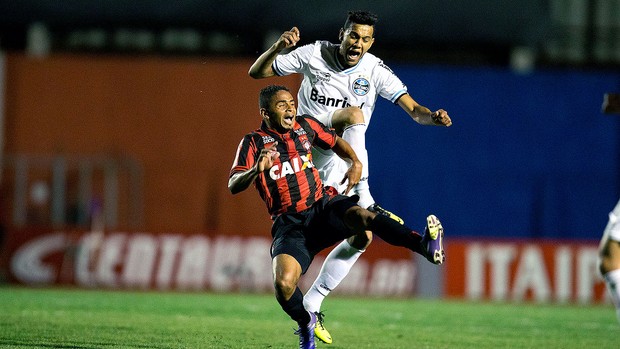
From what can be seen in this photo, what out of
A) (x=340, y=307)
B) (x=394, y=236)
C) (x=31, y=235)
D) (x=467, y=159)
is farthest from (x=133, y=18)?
(x=394, y=236)

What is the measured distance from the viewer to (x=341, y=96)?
8.91 m

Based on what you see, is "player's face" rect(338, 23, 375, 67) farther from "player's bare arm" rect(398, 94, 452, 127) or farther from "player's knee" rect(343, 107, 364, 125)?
"player's bare arm" rect(398, 94, 452, 127)

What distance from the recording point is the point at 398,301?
53.8 feet

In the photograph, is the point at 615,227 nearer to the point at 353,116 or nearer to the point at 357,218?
the point at 357,218

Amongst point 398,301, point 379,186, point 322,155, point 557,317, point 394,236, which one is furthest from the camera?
point 379,186

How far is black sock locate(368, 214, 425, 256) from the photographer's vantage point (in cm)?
752

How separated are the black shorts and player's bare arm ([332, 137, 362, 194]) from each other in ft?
0.53

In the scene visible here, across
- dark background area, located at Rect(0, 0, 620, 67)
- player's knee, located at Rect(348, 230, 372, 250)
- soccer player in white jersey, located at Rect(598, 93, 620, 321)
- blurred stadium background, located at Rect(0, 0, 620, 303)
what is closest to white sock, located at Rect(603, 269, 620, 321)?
soccer player in white jersey, located at Rect(598, 93, 620, 321)

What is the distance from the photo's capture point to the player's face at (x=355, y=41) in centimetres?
848

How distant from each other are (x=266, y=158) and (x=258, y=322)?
4310mm

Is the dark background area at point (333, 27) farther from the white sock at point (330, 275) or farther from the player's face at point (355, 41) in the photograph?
the white sock at point (330, 275)

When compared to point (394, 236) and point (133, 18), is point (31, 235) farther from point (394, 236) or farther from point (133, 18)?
point (394, 236)

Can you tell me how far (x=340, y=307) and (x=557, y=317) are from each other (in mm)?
2806

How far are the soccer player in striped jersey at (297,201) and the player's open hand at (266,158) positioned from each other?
318 millimetres
